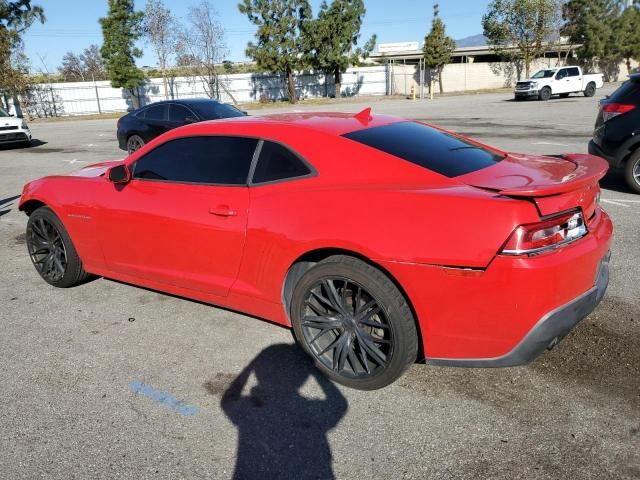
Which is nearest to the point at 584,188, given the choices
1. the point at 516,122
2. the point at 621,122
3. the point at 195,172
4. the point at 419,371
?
the point at 419,371

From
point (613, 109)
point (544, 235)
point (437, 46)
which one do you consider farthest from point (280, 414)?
point (437, 46)

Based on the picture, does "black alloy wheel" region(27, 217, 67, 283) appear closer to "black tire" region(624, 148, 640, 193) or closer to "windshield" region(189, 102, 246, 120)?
"black tire" region(624, 148, 640, 193)

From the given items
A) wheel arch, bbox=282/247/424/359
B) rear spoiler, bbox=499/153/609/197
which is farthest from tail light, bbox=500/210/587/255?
wheel arch, bbox=282/247/424/359

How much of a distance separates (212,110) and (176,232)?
8.91 metres

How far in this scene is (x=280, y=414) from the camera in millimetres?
2873

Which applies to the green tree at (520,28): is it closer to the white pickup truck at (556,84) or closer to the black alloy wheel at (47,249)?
the white pickup truck at (556,84)

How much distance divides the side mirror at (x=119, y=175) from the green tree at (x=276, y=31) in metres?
38.2

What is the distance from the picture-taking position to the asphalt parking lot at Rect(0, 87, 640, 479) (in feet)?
8.16

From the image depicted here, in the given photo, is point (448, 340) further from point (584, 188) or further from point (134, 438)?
point (134, 438)

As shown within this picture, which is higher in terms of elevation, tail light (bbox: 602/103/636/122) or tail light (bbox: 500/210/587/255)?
tail light (bbox: 602/103/636/122)

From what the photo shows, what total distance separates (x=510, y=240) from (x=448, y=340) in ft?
2.00

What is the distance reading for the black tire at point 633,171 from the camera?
280 inches

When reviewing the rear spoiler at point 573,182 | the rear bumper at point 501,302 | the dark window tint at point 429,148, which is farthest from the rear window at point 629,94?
the rear bumper at point 501,302

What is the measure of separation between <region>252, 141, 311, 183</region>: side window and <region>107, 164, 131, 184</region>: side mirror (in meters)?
1.19
